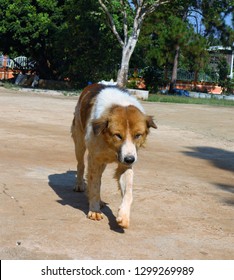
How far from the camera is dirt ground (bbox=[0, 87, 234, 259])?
4.51 metres

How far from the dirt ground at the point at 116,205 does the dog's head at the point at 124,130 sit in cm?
72

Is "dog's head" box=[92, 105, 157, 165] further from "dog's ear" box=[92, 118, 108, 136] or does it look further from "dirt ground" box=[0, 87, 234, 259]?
"dirt ground" box=[0, 87, 234, 259]

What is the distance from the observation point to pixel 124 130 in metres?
4.89

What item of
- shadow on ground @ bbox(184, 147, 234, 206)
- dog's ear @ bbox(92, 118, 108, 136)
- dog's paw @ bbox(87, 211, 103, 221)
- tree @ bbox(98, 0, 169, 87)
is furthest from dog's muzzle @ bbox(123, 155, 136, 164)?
tree @ bbox(98, 0, 169, 87)

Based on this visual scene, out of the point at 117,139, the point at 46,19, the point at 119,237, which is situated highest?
the point at 46,19

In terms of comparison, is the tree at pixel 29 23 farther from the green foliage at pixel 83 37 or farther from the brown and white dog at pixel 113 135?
the brown and white dog at pixel 113 135

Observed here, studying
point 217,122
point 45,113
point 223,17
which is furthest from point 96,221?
point 223,17

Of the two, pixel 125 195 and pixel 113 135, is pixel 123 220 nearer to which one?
pixel 125 195

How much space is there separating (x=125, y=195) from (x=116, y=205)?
84 cm

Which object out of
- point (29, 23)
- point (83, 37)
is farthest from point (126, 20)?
point (29, 23)

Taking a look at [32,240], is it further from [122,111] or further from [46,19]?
[46,19]

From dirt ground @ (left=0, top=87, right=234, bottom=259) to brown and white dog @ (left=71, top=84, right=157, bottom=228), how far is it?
254 mm

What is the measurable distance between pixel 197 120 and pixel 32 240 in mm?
12682

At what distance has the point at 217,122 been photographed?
16.5 metres
